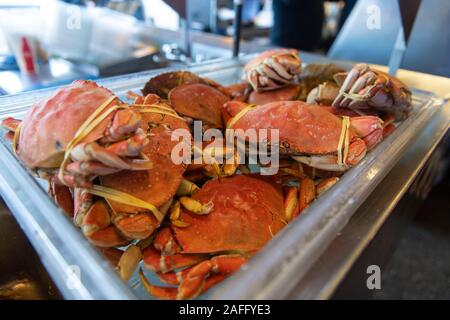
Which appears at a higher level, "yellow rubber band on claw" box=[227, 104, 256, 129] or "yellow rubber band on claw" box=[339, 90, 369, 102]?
"yellow rubber band on claw" box=[339, 90, 369, 102]

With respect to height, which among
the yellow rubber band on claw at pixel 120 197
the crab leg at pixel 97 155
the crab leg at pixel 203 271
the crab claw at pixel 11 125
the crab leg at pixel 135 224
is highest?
the crab leg at pixel 97 155

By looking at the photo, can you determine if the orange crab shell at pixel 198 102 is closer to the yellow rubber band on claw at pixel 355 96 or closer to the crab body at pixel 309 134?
the crab body at pixel 309 134

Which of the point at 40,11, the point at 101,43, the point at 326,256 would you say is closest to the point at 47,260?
the point at 326,256

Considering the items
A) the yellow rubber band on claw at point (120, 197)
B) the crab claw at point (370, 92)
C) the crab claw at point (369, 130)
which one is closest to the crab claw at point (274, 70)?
the crab claw at point (370, 92)

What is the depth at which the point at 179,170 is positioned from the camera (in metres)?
0.73

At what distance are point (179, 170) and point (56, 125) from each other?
26 centimetres

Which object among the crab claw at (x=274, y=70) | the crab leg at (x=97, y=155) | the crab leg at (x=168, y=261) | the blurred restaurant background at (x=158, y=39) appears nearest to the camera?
the crab leg at (x=97, y=155)

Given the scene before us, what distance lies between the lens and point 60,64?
2.25m

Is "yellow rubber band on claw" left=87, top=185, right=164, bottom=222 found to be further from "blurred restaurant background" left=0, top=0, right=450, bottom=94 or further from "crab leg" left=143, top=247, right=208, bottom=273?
"blurred restaurant background" left=0, top=0, right=450, bottom=94

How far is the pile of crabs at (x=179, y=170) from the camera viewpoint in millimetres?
601

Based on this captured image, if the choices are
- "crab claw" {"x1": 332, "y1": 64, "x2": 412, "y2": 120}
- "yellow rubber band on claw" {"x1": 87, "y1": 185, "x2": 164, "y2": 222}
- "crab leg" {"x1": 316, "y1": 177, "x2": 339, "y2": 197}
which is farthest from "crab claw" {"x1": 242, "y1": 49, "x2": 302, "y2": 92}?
"yellow rubber band on claw" {"x1": 87, "y1": 185, "x2": 164, "y2": 222}

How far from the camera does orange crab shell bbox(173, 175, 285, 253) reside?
0.68 metres

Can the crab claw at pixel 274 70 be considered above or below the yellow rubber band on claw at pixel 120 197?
above
